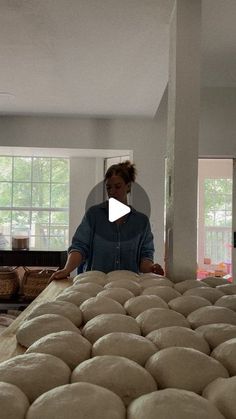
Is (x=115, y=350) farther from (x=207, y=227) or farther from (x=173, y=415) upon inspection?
(x=207, y=227)

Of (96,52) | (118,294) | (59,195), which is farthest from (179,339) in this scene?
(59,195)

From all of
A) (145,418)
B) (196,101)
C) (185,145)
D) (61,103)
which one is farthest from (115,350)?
(61,103)

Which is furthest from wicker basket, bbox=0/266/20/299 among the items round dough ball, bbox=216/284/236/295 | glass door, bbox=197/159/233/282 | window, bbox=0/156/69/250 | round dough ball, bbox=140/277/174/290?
glass door, bbox=197/159/233/282

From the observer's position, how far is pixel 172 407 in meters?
0.57

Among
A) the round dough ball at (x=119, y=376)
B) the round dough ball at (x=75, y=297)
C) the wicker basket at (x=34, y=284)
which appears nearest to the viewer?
the round dough ball at (x=119, y=376)

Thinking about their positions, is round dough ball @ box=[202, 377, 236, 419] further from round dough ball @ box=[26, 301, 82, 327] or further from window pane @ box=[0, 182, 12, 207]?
window pane @ box=[0, 182, 12, 207]

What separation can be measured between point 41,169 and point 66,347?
4.56 m

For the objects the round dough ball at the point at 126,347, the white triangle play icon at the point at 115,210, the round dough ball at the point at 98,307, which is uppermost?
the white triangle play icon at the point at 115,210

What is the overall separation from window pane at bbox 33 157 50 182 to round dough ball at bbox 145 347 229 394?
15.1 feet

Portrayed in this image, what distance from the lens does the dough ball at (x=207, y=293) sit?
1259mm

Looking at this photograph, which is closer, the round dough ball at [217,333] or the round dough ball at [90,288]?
the round dough ball at [217,333]

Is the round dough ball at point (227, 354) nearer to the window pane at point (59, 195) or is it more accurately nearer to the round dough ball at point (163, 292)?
the round dough ball at point (163, 292)

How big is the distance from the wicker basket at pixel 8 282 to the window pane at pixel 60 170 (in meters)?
1.50

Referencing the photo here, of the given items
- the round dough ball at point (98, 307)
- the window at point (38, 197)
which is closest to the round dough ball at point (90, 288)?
the round dough ball at point (98, 307)
